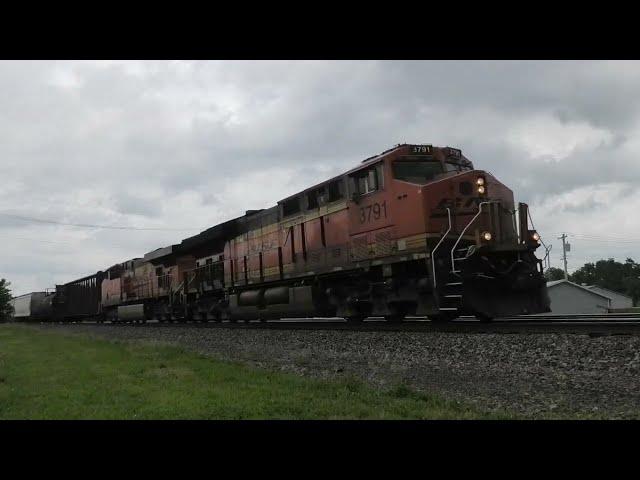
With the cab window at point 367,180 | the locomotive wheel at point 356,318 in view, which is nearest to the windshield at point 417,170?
the cab window at point 367,180

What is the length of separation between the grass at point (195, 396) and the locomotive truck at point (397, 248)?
15.8ft

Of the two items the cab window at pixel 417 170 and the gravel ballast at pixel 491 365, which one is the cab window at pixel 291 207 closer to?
the cab window at pixel 417 170

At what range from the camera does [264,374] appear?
8133 mm

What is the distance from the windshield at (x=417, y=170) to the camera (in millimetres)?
13008

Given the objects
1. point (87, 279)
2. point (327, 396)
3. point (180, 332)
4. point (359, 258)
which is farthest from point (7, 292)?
point (327, 396)

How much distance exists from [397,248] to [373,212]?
134cm

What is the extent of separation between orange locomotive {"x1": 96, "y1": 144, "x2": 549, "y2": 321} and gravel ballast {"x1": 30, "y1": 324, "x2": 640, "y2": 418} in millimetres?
1571

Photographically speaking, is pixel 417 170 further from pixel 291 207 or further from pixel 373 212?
pixel 291 207

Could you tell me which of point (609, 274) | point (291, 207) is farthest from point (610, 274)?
point (291, 207)

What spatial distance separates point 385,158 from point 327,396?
312 inches

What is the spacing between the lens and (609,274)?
113750 mm

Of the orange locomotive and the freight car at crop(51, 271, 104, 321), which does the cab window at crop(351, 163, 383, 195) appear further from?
the freight car at crop(51, 271, 104, 321)

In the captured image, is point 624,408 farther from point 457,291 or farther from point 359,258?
point 359,258

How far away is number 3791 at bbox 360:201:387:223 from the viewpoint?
13.1 metres
